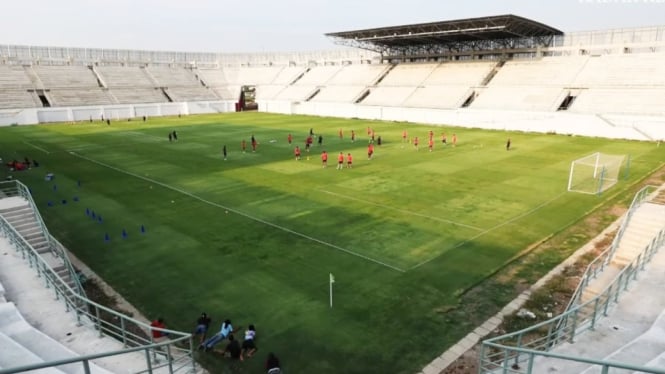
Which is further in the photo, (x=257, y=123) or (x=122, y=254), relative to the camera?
(x=257, y=123)

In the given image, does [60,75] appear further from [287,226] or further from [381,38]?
[287,226]

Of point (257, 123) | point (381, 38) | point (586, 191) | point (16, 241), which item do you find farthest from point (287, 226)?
point (381, 38)

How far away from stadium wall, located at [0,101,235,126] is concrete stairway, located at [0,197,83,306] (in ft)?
168

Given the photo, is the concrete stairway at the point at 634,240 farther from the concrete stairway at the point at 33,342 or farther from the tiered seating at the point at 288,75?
the tiered seating at the point at 288,75

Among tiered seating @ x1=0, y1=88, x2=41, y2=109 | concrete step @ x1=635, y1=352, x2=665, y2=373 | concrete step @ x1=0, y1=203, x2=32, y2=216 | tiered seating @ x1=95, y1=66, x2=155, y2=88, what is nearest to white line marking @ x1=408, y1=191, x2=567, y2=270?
concrete step @ x1=635, y1=352, x2=665, y2=373

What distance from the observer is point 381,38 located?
6600cm

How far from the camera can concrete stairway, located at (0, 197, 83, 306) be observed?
1423 centimetres

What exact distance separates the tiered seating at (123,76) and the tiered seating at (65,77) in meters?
1.90

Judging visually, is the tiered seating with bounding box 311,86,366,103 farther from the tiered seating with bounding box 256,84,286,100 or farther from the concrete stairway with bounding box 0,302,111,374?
the concrete stairway with bounding box 0,302,111,374

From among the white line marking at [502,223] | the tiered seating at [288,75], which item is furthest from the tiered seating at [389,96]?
the white line marking at [502,223]

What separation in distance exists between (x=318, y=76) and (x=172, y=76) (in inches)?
1115

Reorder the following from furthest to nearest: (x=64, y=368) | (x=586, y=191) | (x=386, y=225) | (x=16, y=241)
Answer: (x=586, y=191) < (x=386, y=225) < (x=16, y=241) < (x=64, y=368)

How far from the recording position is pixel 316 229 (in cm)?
1802

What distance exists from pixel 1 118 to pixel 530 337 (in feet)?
222
